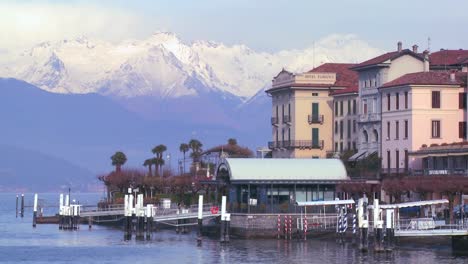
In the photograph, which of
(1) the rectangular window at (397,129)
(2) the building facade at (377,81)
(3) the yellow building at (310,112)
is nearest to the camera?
(1) the rectangular window at (397,129)

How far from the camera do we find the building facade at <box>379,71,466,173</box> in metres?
138

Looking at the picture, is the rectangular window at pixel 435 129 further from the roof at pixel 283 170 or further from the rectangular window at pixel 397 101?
the roof at pixel 283 170

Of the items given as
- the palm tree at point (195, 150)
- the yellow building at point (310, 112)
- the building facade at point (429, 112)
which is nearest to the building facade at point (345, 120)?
the yellow building at point (310, 112)

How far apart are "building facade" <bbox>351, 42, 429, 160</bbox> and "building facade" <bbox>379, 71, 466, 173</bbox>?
23.7 feet

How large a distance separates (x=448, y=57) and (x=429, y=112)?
1836cm

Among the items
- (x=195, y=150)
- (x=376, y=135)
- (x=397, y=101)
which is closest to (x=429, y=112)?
(x=397, y=101)

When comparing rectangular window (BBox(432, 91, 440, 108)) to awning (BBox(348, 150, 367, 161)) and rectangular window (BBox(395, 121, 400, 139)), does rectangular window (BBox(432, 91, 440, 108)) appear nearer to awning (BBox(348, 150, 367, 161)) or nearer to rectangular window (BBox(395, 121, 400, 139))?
rectangular window (BBox(395, 121, 400, 139))

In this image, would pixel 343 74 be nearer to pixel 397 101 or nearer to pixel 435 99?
pixel 397 101

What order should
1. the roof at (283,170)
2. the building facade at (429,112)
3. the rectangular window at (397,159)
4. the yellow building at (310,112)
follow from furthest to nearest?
the yellow building at (310,112) → the rectangular window at (397,159) → the building facade at (429,112) → the roof at (283,170)

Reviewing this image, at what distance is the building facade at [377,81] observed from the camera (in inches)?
5846

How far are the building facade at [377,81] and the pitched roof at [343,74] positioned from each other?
35.8ft

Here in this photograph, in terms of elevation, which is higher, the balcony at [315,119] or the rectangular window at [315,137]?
the balcony at [315,119]

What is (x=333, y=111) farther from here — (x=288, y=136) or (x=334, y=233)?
(x=334, y=233)

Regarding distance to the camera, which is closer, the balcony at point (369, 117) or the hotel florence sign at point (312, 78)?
the balcony at point (369, 117)
